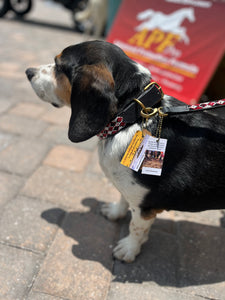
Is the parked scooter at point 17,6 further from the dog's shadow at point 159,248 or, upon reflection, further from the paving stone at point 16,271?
the paving stone at point 16,271

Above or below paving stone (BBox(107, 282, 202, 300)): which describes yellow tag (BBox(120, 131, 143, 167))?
above

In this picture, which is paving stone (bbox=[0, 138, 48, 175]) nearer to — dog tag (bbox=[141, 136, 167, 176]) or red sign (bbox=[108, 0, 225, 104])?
dog tag (bbox=[141, 136, 167, 176])

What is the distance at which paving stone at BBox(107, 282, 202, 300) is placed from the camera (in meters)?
1.89

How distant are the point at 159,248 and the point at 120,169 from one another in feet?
2.85

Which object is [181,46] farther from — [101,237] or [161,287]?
[161,287]

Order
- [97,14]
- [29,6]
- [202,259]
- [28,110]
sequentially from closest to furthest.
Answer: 1. [202,259]
2. [28,110]
3. [97,14]
4. [29,6]

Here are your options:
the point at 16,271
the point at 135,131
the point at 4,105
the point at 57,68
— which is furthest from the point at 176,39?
the point at 16,271

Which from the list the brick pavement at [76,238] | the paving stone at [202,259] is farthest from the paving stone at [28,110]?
the paving stone at [202,259]

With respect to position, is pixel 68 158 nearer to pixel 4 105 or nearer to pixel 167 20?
pixel 4 105

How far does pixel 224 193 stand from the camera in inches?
71.1

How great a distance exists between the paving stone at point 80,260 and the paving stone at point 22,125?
4.62 ft

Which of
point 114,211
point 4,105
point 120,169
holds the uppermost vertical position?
point 120,169

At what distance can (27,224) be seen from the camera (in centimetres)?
229

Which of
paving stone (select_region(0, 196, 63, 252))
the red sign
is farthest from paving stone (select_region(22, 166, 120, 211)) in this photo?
the red sign
